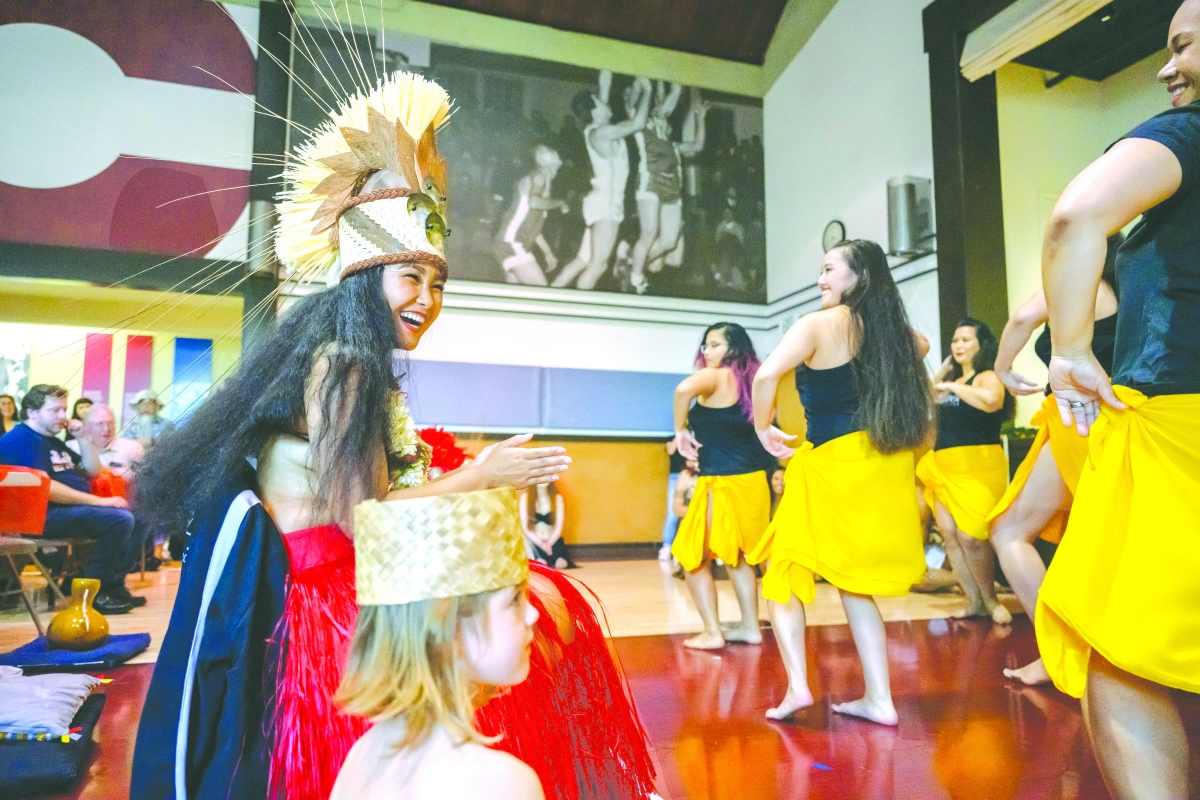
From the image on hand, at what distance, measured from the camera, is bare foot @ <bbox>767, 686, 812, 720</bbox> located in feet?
7.76

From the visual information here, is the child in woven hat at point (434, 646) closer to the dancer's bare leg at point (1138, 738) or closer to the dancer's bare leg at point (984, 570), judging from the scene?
Result: the dancer's bare leg at point (1138, 738)

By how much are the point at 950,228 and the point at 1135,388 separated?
4.85m

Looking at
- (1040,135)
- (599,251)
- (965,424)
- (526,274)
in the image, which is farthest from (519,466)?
(599,251)

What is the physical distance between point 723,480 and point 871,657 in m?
1.34

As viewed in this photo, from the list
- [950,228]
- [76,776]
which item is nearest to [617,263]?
[950,228]

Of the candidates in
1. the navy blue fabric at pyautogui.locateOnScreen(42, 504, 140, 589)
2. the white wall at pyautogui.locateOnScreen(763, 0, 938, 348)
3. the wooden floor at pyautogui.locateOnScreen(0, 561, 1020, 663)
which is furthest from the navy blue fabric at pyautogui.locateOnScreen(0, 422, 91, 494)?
the white wall at pyautogui.locateOnScreen(763, 0, 938, 348)

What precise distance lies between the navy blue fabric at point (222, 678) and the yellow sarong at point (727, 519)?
2487mm

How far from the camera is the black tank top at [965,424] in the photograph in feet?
13.1

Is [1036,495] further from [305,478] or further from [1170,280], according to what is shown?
[305,478]

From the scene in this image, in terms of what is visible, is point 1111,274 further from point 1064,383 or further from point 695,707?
point 695,707

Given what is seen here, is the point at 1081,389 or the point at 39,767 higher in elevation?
the point at 1081,389

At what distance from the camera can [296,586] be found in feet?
4.25

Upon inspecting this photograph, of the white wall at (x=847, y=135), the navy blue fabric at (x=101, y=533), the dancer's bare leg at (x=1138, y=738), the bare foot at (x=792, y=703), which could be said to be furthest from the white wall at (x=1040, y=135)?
the navy blue fabric at (x=101, y=533)

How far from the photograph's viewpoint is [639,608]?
455cm
